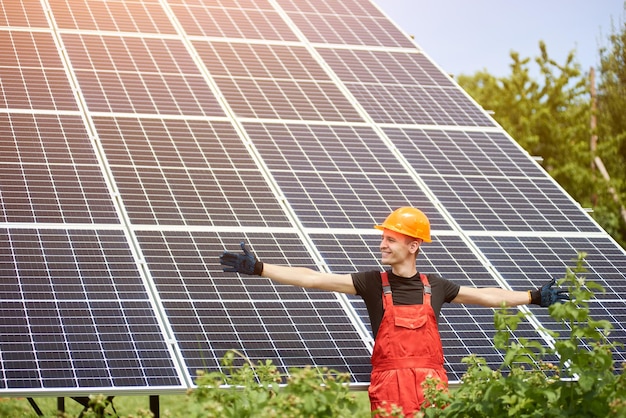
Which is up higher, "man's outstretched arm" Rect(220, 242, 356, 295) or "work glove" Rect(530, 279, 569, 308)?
"man's outstretched arm" Rect(220, 242, 356, 295)

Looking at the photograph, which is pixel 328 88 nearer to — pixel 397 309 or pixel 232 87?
pixel 232 87

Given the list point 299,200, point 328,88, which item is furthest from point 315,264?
point 328,88

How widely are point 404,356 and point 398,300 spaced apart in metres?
0.55

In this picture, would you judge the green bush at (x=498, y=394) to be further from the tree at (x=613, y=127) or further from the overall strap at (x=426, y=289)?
the tree at (x=613, y=127)

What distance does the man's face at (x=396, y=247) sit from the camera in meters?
10.4

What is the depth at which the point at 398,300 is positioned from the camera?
33.6 ft

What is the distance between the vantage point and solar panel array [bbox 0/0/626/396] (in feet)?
34.8

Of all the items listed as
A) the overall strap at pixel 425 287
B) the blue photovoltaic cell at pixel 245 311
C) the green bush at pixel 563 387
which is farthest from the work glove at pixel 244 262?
the green bush at pixel 563 387

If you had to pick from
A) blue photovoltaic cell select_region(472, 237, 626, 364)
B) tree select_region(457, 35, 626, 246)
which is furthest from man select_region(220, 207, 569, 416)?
tree select_region(457, 35, 626, 246)

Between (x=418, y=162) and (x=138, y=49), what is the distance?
15.0ft

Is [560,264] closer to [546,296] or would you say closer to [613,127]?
[546,296]

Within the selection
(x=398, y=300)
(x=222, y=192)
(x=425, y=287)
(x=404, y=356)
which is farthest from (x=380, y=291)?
(x=222, y=192)

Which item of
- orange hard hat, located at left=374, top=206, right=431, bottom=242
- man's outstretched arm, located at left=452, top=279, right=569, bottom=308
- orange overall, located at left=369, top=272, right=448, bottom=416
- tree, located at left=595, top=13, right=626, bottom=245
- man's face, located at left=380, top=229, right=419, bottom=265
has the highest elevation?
tree, located at left=595, top=13, right=626, bottom=245

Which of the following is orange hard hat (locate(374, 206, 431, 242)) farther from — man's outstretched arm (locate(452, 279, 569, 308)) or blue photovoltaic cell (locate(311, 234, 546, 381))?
blue photovoltaic cell (locate(311, 234, 546, 381))
